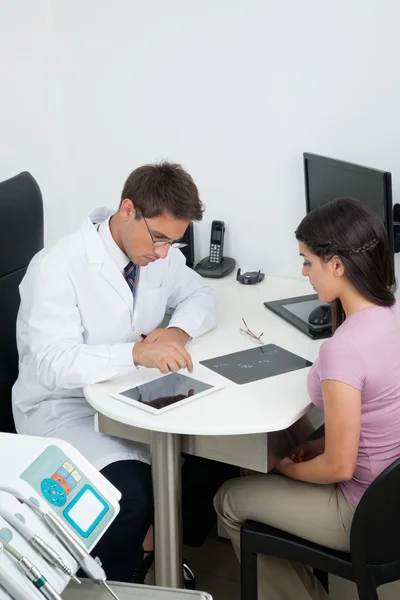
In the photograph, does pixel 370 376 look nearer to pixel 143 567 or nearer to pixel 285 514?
pixel 285 514

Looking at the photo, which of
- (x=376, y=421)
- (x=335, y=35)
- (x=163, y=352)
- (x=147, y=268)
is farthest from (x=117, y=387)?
(x=335, y=35)

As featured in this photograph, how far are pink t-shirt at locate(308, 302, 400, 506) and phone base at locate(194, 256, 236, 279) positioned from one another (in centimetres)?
102

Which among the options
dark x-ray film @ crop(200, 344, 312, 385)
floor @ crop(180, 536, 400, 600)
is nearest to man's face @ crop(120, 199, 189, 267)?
dark x-ray film @ crop(200, 344, 312, 385)

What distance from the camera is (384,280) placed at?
1.68 metres

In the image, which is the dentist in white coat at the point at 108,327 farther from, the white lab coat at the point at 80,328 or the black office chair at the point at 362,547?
the black office chair at the point at 362,547

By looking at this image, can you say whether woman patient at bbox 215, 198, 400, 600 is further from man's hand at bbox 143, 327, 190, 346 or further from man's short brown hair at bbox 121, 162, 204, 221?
man's hand at bbox 143, 327, 190, 346

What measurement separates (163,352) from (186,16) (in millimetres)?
1321

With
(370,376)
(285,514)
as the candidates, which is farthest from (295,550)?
(370,376)

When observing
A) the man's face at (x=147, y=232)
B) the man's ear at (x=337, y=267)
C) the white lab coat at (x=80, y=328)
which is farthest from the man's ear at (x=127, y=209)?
the man's ear at (x=337, y=267)

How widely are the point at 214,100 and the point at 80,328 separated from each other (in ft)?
3.54

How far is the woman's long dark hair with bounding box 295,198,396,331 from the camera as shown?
1659 mm

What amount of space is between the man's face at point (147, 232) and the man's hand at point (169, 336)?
21 cm

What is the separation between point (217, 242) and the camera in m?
2.74

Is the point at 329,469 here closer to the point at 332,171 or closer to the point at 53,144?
the point at 332,171
